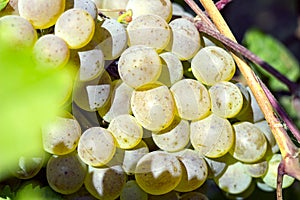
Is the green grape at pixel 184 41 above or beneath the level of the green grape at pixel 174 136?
above

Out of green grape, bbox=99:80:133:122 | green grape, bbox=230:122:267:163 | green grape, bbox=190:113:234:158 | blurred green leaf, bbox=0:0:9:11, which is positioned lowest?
green grape, bbox=230:122:267:163

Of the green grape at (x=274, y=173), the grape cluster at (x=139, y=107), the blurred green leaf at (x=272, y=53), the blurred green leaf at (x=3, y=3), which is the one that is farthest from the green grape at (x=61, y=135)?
the blurred green leaf at (x=272, y=53)

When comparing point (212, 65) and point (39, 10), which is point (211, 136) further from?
point (39, 10)

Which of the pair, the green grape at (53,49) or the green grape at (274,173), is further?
the green grape at (274,173)

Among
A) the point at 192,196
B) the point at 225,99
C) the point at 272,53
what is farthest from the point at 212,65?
the point at 272,53

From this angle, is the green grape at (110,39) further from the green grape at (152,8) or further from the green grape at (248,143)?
the green grape at (248,143)

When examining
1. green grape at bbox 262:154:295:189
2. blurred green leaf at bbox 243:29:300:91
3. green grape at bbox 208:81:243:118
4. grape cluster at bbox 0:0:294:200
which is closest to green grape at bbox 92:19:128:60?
grape cluster at bbox 0:0:294:200

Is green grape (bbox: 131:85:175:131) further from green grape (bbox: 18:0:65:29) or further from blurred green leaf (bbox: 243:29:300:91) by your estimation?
blurred green leaf (bbox: 243:29:300:91)

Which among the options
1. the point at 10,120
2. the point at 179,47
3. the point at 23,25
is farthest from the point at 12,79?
the point at 179,47
